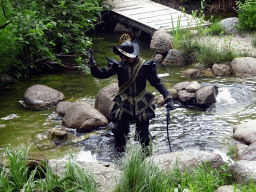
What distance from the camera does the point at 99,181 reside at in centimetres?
370

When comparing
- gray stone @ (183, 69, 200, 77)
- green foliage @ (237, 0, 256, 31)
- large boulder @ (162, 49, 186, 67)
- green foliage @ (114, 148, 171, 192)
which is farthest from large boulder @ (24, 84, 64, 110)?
green foliage @ (237, 0, 256, 31)

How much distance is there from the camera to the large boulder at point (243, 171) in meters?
3.83

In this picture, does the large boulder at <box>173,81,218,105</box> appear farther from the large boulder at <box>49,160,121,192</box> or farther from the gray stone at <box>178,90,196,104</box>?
the large boulder at <box>49,160,121,192</box>

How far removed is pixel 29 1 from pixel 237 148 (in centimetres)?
601

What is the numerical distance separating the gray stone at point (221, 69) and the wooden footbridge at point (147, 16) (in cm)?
265

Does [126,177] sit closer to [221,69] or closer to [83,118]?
[83,118]

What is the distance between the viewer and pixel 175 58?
10.0 metres

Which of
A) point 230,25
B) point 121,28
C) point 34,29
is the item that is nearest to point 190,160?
point 34,29

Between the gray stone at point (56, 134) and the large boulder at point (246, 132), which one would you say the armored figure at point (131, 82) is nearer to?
the gray stone at point (56, 134)

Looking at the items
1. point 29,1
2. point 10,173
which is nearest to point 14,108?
point 29,1

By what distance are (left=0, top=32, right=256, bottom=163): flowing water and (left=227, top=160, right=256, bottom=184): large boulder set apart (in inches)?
44.3

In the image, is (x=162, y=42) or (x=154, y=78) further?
(x=162, y=42)

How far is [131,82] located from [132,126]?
2.07 metres

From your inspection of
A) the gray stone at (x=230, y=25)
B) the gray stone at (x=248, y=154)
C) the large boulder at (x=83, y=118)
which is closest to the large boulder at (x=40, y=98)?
the large boulder at (x=83, y=118)
